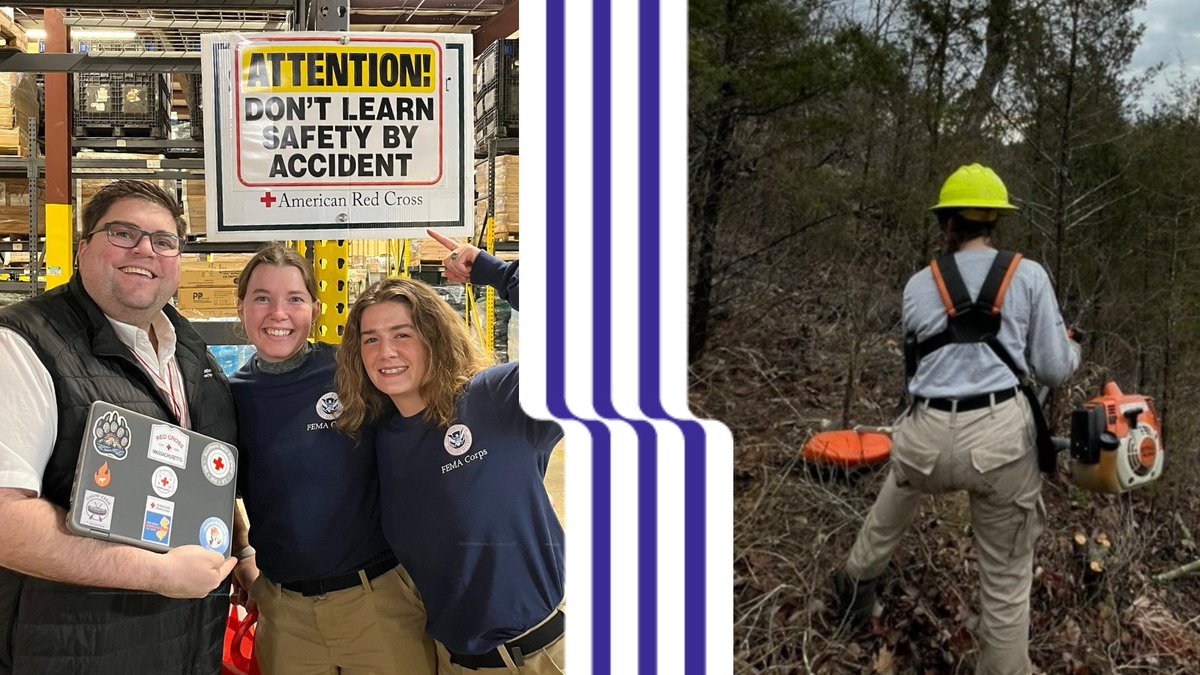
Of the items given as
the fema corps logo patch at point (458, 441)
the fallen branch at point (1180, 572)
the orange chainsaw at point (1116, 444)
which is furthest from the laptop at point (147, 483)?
the fallen branch at point (1180, 572)

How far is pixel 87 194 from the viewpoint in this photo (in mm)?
920

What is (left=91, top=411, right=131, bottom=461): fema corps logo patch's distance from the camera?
82 centimetres

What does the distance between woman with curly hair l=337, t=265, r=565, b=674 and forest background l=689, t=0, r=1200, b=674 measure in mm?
285

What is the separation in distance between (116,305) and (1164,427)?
1217 millimetres

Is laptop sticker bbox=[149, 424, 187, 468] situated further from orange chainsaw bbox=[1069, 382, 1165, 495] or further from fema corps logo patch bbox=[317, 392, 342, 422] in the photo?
orange chainsaw bbox=[1069, 382, 1165, 495]

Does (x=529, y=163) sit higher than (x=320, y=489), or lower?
higher

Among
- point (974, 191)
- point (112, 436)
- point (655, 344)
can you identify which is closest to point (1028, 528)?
point (974, 191)

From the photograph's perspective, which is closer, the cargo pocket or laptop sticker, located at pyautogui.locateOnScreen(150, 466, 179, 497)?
laptop sticker, located at pyautogui.locateOnScreen(150, 466, 179, 497)

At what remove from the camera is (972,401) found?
1.20m

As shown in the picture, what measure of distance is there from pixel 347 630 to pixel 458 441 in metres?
0.23

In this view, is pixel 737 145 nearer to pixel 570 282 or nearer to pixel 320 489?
pixel 570 282

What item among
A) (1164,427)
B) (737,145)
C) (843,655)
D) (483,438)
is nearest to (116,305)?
(483,438)

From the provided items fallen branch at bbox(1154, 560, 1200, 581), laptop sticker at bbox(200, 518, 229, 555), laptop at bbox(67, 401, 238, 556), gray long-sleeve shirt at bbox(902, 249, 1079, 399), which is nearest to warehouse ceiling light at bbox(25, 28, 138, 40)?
laptop at bbox(67, 401, 238, 556)

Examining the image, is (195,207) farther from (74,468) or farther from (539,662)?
(539,662)
